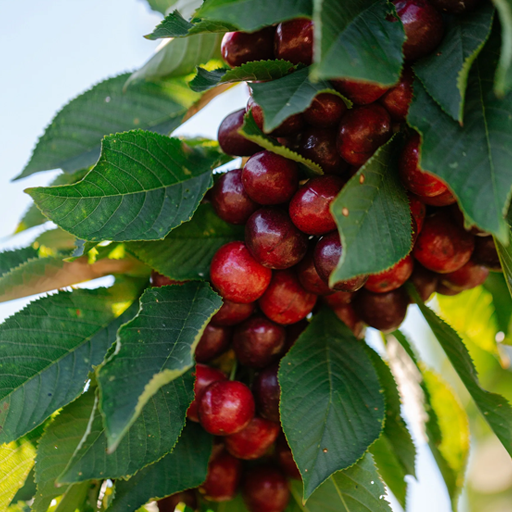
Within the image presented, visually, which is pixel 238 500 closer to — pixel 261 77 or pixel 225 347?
pixel 225 347

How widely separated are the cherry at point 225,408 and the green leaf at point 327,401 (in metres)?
0.09

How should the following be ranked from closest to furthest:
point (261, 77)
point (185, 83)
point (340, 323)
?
1. point (261, 77)
2. point (340, 323)
3. point (185, 83)

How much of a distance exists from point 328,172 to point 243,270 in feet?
0.58


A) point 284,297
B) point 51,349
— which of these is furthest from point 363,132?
point 51,349

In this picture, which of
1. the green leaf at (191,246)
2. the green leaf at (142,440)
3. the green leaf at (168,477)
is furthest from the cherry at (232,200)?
the green leaf at (168,477)

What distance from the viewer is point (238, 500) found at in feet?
3.01

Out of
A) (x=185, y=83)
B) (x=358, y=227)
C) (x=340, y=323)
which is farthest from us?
(x=185, y=83)

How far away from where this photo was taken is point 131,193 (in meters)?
0.71

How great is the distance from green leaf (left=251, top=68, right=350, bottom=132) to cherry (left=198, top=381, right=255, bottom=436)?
1.38ft

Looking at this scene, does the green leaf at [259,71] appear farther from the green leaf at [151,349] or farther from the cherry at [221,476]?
the cherry at [221,476]

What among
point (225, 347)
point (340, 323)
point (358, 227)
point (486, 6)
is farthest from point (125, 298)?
point (486, 6)

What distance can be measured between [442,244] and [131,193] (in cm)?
45

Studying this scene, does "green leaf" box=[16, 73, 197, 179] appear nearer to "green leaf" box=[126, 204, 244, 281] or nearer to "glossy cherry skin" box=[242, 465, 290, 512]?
"green leaf" box=[126, 204, 244, 281]

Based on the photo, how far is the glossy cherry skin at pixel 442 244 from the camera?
77 cm
